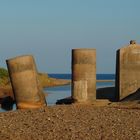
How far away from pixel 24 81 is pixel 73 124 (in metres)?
8.10

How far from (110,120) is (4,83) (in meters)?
48.0

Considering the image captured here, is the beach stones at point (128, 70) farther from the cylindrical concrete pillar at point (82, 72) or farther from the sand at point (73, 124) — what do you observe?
the sand at point (73, 124)

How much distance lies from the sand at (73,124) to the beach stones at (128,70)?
6213 millimetres

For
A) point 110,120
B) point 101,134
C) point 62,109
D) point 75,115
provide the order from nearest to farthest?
point 101,134 → point 110,120 → point 75,115 → point 62,109

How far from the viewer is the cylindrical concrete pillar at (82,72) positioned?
958 inches

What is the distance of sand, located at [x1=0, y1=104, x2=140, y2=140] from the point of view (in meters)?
14.7

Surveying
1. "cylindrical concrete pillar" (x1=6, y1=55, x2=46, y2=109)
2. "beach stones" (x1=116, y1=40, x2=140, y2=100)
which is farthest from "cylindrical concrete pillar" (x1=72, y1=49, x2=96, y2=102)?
"cylindrical concrete pillar" (x1=6, y1=55, x2=46, y2=109)

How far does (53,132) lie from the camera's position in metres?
15.2

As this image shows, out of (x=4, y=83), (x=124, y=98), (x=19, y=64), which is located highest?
(x=19, y=64)

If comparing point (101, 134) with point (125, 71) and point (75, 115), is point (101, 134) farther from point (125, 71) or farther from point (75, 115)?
point (125, 71)

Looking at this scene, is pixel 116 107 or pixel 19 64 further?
pixel 19 64

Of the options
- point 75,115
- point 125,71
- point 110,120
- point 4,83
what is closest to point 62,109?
point 75,115

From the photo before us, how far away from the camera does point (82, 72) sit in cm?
2464

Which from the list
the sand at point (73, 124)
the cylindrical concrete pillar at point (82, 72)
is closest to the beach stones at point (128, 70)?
the cylindrical concrete pillar at point (82, 72)
